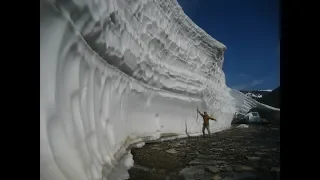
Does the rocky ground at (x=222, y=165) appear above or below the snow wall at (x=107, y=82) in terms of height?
below

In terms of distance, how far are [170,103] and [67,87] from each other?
8.92 feet

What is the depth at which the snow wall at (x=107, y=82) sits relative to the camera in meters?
1.27

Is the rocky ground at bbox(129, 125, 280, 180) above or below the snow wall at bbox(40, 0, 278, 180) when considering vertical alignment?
below

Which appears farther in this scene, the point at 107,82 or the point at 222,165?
the point at 107,82

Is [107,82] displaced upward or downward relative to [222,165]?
Answer: upward

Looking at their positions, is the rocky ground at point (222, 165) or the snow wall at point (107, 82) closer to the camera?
the snow wall at point (107, 82)

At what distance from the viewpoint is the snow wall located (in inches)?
49.8

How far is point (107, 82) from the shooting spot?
2135mm

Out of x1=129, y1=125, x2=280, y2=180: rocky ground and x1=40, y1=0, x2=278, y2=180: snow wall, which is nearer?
x1=40, y1=0, x2=278, y2=180: snow wall
